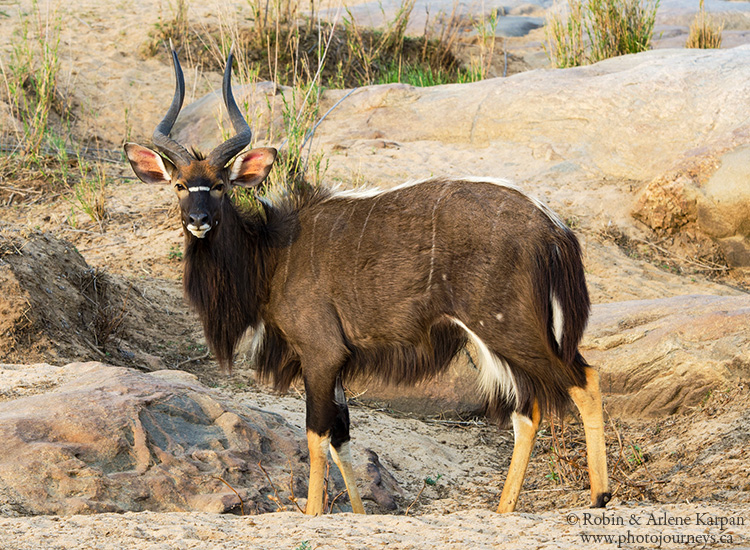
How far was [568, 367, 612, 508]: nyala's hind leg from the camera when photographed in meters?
3.99

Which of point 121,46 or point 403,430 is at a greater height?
point 121,46

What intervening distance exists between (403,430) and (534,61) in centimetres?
1147

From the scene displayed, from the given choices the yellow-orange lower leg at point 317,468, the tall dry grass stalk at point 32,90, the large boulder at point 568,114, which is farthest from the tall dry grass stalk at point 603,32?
the yellow-orange lower leg at point 317,468

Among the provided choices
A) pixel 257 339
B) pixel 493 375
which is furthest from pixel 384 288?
pixel 257 339

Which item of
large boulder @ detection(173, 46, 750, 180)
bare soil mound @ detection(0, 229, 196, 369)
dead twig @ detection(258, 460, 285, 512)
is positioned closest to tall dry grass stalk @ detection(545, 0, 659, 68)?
large boulder @ detection(173, 46, 750, 180)

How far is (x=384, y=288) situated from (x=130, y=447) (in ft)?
4.66

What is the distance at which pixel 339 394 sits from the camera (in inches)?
174

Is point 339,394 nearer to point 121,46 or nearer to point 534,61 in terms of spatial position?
point 121,46

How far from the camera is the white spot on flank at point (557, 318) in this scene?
12.8 ft

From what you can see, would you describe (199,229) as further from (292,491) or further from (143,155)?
(292,491)

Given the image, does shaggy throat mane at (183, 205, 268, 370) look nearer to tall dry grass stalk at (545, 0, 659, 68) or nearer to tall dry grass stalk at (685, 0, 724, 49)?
tall dry grass stalk at (545, 0, 659, 68)

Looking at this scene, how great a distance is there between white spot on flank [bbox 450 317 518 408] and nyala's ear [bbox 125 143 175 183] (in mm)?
1720

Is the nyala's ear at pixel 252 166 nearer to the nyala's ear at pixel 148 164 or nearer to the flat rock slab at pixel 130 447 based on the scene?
the nyala's ear at pixel 148 164

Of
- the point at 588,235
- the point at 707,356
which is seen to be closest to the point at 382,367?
the point at 707,356
